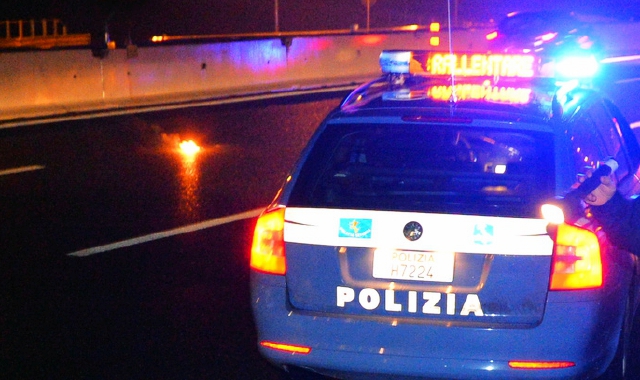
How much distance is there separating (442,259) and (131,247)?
4.33m

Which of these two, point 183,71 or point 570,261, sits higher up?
point 183,71

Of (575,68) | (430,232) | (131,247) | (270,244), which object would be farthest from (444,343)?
(575,68)

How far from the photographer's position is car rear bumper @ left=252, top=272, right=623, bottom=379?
422cm

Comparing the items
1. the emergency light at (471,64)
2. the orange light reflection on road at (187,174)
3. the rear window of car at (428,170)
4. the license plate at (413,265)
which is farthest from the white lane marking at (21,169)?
the license plate at (413,265)

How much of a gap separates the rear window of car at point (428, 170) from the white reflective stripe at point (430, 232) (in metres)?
0.05

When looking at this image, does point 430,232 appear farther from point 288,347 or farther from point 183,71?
point 183,71

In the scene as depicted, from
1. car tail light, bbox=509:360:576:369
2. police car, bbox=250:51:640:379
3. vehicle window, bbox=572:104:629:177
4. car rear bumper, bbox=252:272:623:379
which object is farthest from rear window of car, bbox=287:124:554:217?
car tail light, bbox=509:360:576:369

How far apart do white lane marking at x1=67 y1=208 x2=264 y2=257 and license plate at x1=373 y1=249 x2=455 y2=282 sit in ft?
13.5

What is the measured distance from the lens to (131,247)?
8.11 m

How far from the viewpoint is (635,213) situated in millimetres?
5148

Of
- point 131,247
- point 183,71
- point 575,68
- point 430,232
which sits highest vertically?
point 575,68

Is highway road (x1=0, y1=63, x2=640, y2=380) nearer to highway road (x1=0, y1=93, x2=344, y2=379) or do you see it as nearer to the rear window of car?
highway road (x1=0, y1=93, x2=344, y2=379)

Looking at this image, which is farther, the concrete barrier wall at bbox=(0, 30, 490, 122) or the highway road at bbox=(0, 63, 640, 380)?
the concrete barrier wall at bbox=(0, 30, 490, 122)

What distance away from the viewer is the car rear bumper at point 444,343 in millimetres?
4223
